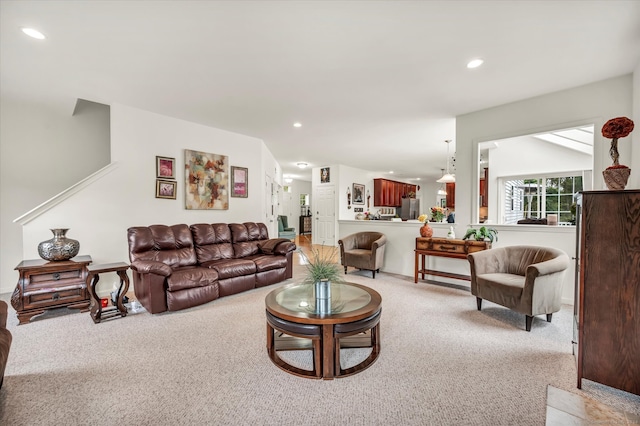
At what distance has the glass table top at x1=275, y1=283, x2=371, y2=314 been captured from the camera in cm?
204

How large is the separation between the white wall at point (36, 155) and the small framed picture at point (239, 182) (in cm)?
229

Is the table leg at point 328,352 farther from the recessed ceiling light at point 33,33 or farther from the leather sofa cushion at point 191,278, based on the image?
the recessed ceiling light at point 33,33

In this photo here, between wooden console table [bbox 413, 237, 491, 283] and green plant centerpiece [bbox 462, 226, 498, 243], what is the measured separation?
9cm

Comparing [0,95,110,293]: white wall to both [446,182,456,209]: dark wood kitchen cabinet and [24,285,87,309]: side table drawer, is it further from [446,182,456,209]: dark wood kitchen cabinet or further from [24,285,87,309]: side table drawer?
[446,182,456,209]: dark wood kitchen cabinet

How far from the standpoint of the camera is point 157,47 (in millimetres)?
2465

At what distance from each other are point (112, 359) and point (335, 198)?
672 cm

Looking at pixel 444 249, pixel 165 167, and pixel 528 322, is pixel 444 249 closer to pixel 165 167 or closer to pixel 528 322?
pixel 528 322

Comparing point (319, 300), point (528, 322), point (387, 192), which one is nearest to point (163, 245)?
point (319, 300)

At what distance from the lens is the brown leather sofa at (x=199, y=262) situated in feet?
10.0

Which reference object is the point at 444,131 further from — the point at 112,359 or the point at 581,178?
the point at 112,359

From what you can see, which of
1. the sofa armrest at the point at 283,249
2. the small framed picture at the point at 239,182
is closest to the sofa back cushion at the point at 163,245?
the sofa armrest at the point at 283,249

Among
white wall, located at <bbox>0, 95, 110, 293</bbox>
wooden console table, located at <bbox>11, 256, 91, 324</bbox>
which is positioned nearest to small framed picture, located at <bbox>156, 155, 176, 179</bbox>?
white wall, located at <bbox>0, 95, 110, 293</bbox>

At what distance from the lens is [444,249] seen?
404 centimetres

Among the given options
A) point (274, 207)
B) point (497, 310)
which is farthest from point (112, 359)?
point (274, 207)
